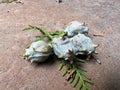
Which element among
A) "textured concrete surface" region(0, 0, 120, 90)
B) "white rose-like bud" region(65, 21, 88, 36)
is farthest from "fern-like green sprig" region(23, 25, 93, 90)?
"white rose-like bud" region(65, 21, 88, 36)

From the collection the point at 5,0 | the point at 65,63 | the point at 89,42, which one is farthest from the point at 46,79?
the point at 5,0

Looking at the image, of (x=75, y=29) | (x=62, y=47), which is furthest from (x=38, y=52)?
(x=75, y=29)

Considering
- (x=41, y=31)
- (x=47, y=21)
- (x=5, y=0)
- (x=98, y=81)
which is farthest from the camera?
(x=5, y=0)

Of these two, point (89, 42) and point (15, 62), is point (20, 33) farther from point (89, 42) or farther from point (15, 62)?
point (89, 42)

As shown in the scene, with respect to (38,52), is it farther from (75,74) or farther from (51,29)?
→ (51,29)

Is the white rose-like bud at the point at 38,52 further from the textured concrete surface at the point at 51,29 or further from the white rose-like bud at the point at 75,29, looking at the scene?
the white rose-like bud at the point at 75,29
